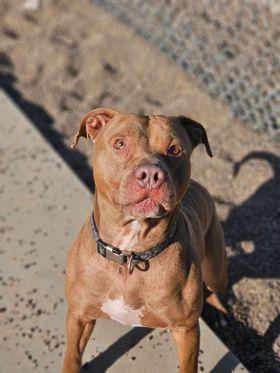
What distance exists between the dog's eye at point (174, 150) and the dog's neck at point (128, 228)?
30cm

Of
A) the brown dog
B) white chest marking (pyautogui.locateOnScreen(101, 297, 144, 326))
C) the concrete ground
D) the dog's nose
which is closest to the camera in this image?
the dog's nose

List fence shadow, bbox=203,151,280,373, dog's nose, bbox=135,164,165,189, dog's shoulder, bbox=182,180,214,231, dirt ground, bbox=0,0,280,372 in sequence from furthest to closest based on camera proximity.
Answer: dirt ground, bbox=0,0,280,372, fence shadow, bbox=203,151,280,373, dog's shoulder, bbox=182,180,214,231, dog's nose, bbox=135,164,165,189

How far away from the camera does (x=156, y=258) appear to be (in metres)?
2.93

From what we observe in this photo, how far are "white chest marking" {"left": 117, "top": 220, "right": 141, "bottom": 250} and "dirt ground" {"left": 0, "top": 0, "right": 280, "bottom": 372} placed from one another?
1.34 metres

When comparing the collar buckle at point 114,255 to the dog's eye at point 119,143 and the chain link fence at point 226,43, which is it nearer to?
the dog's eye at point 119,143

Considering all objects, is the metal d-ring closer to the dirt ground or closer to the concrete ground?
the concrete ground

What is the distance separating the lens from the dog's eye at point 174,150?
9.18 feet

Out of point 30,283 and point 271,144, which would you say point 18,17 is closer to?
point 271,144

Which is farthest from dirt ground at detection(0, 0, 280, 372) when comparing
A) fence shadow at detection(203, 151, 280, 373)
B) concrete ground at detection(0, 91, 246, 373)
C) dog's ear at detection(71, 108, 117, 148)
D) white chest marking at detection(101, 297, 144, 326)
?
dog's ear at detection(71, 108, 117, 148)

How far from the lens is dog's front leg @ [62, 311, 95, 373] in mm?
3180

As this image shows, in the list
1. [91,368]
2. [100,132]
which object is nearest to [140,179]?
[100,132]

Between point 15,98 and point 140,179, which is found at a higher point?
point 140,179

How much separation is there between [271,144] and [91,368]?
311cm

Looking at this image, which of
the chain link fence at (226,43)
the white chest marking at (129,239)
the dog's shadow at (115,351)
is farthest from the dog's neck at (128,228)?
the chain link fence at (226,43)
